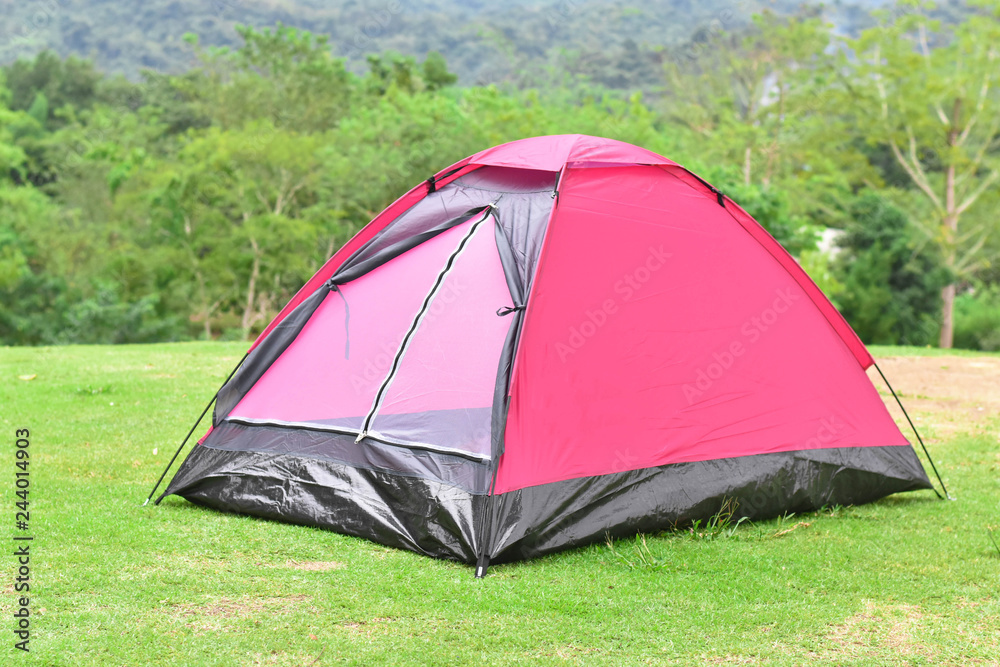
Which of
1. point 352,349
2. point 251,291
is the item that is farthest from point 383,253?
point 251,291

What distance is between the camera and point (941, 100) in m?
24.7

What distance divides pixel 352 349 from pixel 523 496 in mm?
1393

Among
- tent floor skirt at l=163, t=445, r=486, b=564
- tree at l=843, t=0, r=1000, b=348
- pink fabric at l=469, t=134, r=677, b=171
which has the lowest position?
tent floor skirt at l=163, t=445, r=486, b=564

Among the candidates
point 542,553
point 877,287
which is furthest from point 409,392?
point 877,287

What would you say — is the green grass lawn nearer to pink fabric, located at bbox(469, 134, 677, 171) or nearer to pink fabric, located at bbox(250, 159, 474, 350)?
pink fabric, located at bbox(250, 159, 474, 350)

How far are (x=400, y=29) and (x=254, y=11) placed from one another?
75.6 feet

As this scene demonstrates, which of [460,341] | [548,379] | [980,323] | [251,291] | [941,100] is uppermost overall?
[941,100]

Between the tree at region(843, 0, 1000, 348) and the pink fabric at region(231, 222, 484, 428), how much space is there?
21.9m

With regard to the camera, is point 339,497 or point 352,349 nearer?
point 339,497

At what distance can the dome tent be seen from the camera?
13.7ft

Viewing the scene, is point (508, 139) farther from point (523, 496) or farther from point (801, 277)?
point (523, 496)

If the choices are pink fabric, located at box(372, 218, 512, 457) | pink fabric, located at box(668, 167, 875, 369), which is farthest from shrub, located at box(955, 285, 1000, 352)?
pink fabric, located at box(372, 218, 512, 457)

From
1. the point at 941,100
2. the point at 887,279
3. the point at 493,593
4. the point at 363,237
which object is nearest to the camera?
the point at 493,593

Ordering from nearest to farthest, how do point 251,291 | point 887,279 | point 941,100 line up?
point 887,279
point 251,291
point 941,100
